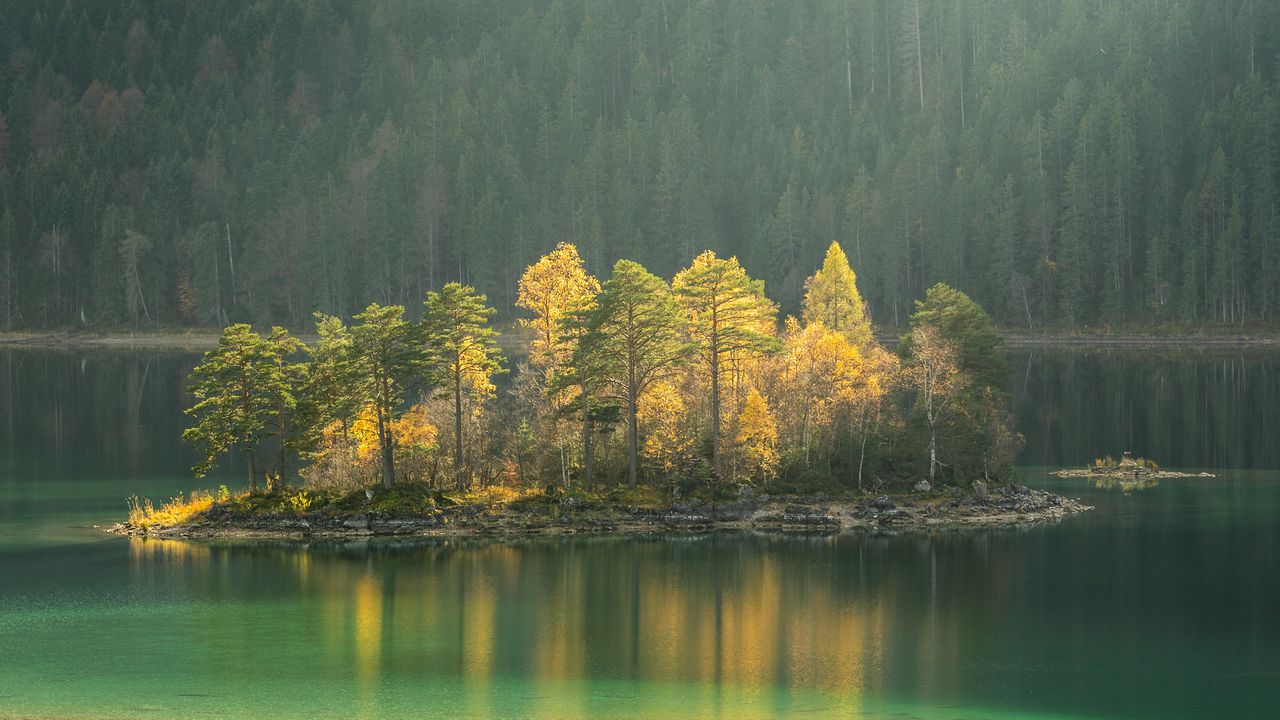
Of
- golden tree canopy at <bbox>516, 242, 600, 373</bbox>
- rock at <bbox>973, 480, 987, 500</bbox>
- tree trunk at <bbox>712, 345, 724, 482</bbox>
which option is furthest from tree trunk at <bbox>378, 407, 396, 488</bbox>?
rock at <bbox>973, 480, 987, 500</bbox>

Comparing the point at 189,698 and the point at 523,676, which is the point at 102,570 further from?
the point at 523,676

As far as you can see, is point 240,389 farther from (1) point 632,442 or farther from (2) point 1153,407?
(2) point 1153,407

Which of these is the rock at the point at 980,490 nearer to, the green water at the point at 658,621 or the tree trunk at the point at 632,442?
the green water at the point at 658,621

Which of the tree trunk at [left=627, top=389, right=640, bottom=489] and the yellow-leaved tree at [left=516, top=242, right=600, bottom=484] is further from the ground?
the yellow-leaved tree at [left=516, top=242, right=600, bottom=484]

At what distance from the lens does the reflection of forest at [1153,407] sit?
338 ft

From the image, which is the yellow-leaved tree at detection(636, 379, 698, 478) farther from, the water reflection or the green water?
the water reflection

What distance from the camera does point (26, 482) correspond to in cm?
8944

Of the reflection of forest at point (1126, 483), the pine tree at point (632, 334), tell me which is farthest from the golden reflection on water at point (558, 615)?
the reflection of forest at point (1126, 483)

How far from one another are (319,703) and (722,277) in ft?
134

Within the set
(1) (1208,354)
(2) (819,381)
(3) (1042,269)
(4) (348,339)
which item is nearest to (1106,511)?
(2) (819,381)

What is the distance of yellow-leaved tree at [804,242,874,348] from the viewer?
105m

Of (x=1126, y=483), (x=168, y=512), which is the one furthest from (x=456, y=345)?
(x=1126, y=483)

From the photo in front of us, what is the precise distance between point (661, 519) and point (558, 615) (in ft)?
59.4

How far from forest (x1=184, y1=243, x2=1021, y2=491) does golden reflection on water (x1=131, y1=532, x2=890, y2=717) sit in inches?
301
